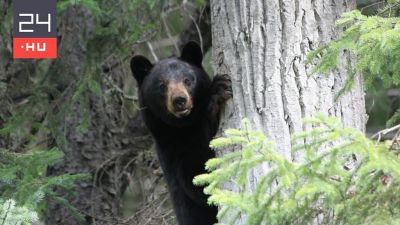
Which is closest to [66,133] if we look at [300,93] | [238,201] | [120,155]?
[120,155]

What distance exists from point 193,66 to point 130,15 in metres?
1.47

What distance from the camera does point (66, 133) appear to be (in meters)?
8.56

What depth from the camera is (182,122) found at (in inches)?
243

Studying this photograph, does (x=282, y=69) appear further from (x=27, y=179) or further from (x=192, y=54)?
(x=27, y=179)

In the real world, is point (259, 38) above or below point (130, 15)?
below

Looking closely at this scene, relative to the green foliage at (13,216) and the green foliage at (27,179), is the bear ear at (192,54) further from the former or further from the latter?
the green foliage at (13,216)

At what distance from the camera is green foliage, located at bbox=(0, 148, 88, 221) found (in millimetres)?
5676

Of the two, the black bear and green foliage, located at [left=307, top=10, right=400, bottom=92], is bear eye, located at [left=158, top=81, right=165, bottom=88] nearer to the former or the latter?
the black bear

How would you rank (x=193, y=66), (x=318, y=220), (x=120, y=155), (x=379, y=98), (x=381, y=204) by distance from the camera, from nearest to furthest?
1. (x=381, y=204)
2. (x=318, y=220)
3. (x=193, y=66)
4. (x=120, y=155)
5. (x=379, y=98)

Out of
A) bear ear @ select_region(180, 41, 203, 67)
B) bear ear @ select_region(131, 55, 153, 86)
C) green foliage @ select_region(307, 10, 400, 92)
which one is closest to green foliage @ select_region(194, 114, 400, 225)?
green foliage @ select_region(307, 10, 400, 92)

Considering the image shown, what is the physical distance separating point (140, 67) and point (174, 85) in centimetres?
55

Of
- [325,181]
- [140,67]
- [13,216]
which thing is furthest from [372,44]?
[140,67]

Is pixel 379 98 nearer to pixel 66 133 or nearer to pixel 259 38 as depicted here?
pixel 66 133

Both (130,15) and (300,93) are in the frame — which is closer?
(300,93)
